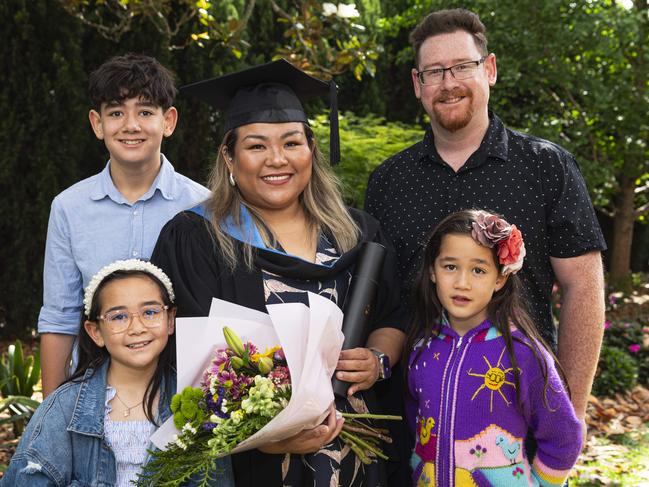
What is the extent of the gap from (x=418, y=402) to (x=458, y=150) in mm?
989

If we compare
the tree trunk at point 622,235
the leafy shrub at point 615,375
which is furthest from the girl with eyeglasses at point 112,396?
the tree trunk at point 622,235

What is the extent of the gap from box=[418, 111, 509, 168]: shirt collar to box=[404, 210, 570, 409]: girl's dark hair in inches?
15.2

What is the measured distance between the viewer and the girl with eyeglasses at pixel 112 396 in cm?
236

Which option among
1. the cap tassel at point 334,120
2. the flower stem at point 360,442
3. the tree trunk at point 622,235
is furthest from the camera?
the tree trunk at point 622,235

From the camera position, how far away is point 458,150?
2986 mm

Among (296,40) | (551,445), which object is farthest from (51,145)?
(551,445)

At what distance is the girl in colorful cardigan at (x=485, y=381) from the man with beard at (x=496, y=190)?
0.94 ft

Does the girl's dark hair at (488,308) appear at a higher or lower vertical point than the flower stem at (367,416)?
higher

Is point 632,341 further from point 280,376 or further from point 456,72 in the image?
point 280,376

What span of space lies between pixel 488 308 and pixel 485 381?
0.26 metres

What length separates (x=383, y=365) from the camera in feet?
8.53

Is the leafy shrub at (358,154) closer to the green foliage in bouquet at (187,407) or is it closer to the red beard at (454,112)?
the red beard at (454,112)

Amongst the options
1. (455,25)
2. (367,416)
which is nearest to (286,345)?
(367,416)

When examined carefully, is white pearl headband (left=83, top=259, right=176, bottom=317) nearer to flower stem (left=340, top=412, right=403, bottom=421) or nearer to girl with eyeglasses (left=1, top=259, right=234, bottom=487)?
girl with eyeglasses (left=1, top=259, right=234, bottom=487)
